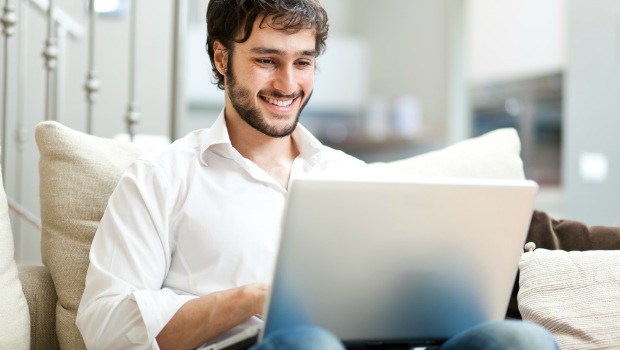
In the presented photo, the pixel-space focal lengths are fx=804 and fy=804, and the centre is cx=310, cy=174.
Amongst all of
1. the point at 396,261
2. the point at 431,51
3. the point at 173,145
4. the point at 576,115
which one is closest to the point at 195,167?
the point at 173,145

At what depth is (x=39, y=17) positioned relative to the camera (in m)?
3.46

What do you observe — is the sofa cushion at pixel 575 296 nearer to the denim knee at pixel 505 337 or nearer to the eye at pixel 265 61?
the denim knee at pixel 505 337

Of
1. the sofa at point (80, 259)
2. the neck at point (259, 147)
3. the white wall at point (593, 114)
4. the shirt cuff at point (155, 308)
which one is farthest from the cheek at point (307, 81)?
the white wall at point (593, 114)

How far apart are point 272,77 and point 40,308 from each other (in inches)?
25.4

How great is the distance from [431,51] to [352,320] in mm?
4386

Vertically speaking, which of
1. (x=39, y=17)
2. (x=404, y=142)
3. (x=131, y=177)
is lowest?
(x=404, y=142)

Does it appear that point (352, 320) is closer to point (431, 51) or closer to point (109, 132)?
point (109, 132)

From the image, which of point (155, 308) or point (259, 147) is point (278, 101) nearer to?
point (259, 147)

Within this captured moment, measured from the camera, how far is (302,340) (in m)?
1.04

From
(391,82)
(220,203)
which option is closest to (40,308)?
(220,203)

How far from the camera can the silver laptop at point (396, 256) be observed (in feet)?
3.52

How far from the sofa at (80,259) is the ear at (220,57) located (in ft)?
0.81

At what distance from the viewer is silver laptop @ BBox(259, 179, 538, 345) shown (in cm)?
107

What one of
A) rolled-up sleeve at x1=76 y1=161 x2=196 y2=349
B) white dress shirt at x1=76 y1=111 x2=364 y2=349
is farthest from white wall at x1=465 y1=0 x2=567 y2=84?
rolled-up sleeve at x1=76 y1=161 x2=196 y2=349
